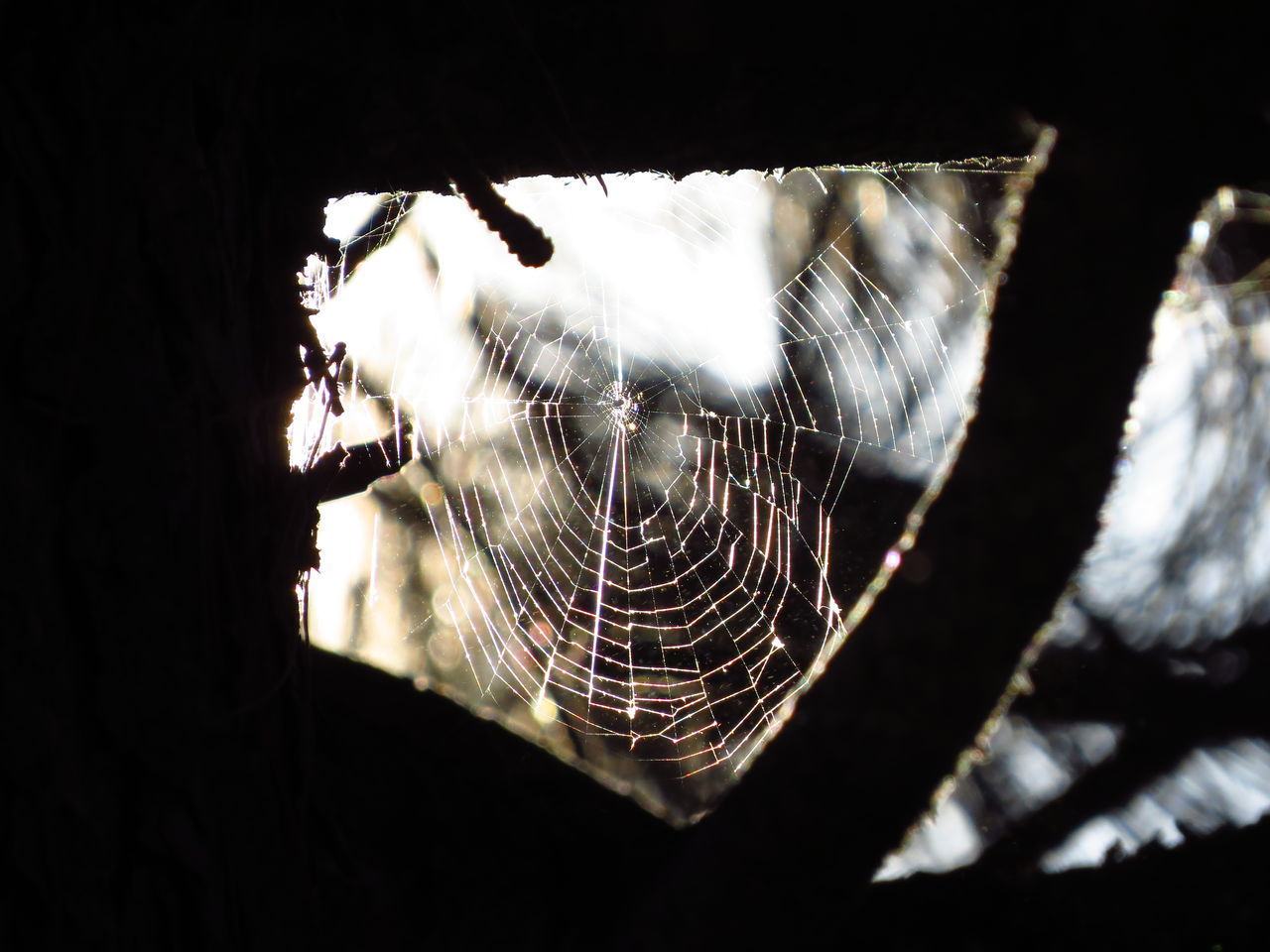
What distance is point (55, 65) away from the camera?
2.04 ft

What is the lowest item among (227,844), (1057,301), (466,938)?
(466,938)

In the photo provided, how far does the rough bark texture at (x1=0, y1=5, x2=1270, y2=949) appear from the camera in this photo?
1.94 feet

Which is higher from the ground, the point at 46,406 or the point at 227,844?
the point at 46,406

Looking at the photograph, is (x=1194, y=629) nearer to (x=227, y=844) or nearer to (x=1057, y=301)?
(x=1057, y=301)

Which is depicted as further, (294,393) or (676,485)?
(676,485)

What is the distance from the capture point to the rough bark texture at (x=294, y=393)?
590 mm

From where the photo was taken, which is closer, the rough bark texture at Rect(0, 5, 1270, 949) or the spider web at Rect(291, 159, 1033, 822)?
the rough bark texture at Rect(0, 5, 1270, 949)

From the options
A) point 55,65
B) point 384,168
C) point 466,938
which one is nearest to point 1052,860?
point 466,938

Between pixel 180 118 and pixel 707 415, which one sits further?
pixel 707 415

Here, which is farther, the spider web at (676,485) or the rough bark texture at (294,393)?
the spider web at (676,485)

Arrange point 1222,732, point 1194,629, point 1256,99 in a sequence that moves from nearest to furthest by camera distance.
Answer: point 1256,99
point 1222,732
point 1194,629

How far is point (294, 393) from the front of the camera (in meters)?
0.84

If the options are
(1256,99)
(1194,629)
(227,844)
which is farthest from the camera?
(1194,629)

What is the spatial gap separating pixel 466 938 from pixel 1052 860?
2.22 feet
